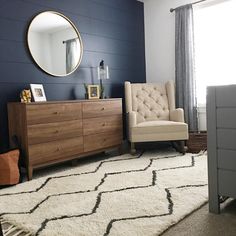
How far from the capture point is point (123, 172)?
2625 mm

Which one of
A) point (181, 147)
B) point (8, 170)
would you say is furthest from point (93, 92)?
point (8, 170)

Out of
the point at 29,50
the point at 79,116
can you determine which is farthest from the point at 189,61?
the point at 29,50

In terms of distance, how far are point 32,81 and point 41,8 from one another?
853mm

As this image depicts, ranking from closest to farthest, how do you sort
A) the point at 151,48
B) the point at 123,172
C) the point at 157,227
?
1. the point at 157,227
2. the point at 123,172
3. the point at 151,48

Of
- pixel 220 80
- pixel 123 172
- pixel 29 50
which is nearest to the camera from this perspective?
pixel 123 172

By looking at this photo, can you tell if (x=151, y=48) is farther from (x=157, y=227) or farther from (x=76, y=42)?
(x=157, y=227)

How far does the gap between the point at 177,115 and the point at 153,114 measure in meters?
0.36

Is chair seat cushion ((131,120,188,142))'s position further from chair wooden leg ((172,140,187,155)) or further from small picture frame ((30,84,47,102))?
small picture frame ((30,84,47,102))

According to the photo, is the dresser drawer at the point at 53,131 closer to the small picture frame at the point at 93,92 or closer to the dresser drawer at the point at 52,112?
the dresser drawer at the point at 52,112

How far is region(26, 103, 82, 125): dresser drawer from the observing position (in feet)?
8.23

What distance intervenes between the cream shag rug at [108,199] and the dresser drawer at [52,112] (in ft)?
1.84

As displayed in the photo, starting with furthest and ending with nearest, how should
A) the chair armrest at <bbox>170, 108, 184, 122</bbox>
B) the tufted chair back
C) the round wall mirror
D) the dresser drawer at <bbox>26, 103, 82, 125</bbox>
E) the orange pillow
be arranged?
the tufted chair back < the chair armrest at <bbox>170, 108, 184, 122</bbox> < the round wall mirror < the dresser drawer at <bbox>26, 103, 82, 125</bbox> < the orange pillow

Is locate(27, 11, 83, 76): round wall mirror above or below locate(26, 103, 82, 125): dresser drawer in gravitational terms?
above

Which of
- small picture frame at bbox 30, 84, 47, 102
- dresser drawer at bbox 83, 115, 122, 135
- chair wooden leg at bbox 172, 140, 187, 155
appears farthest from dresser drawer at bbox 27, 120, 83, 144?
chair wooden leg at bbox 172, 140, 187, 155
